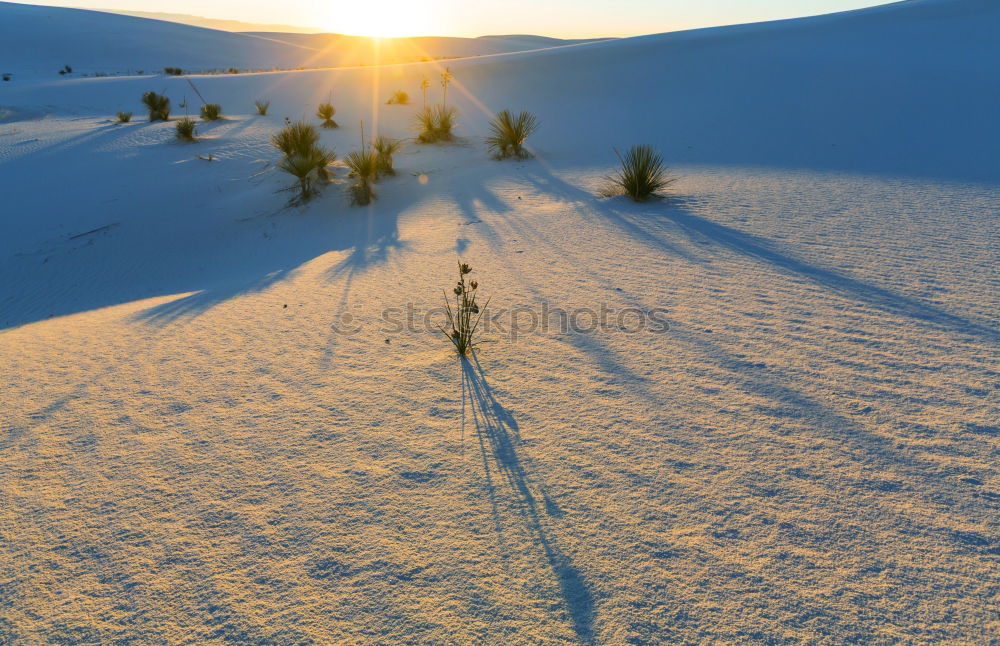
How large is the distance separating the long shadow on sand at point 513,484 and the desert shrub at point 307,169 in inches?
219

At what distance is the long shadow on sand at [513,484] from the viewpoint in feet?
5.19

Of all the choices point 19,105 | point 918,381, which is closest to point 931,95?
point 918,381

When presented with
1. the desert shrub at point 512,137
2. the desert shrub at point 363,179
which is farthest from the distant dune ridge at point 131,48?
the desert shrub at point 512,137

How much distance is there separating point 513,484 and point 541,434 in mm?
325

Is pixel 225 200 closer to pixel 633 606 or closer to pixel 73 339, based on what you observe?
pixel 73 339

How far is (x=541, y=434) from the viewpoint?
2.31 m

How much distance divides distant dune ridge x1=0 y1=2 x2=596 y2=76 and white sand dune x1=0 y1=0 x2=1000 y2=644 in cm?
3277

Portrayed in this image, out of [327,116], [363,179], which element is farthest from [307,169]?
[327,116]

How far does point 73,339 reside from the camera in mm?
3490

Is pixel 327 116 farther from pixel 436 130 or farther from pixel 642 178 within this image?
pixel 642 178

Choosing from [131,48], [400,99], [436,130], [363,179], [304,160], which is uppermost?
[131,48]

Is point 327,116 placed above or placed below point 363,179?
above

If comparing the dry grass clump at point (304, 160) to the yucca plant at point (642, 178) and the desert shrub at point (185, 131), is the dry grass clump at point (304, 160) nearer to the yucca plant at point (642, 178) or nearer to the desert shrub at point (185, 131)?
the desert shrub at point (185, 131)

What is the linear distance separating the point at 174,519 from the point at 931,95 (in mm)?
12354
